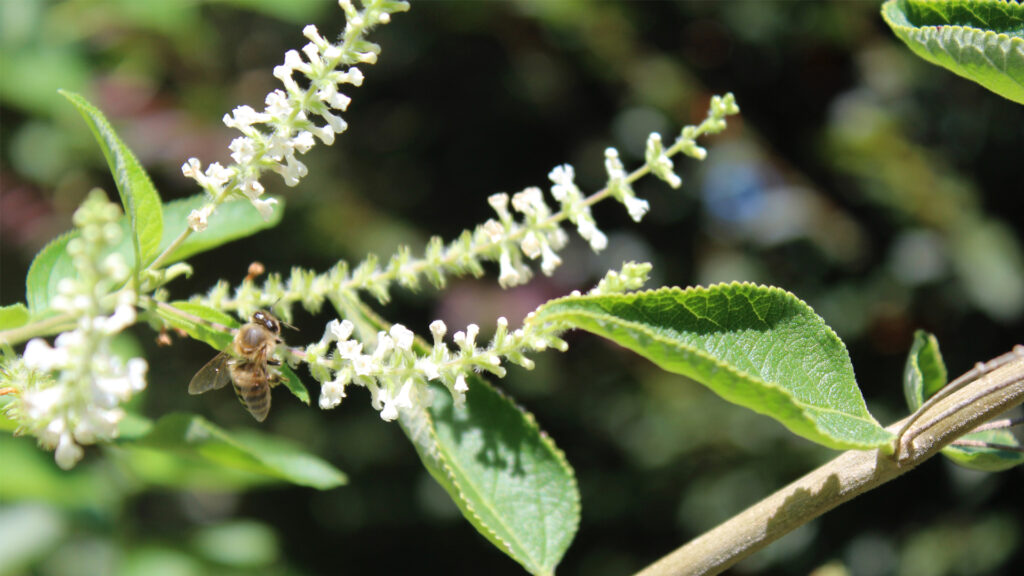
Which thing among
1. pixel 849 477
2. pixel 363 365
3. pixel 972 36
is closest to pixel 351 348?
pixel 363 365

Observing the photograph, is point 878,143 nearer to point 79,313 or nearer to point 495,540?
point 495,540

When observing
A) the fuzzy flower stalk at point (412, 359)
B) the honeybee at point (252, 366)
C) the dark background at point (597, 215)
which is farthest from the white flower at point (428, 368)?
the dark background at point (597, 215)

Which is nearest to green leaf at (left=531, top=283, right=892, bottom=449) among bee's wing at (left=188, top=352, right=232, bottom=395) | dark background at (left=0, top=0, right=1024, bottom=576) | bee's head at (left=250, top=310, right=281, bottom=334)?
bee's head at (left=250, top=310, right=281, bottom=334)

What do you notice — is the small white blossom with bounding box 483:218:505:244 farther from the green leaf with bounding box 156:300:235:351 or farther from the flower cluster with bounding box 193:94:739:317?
the green leaf with bounding box 156:300:235:351

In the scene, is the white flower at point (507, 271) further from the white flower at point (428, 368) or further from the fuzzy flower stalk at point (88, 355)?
the fuzzy flower stalk at point (88, 355)

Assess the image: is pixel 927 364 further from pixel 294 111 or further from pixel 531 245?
pixel 294 111

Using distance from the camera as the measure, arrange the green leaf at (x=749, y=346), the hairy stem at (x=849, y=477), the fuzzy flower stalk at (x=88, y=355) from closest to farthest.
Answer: the fuzzy flower stalk at (x=88, y=355)
the green leaf at (x=749, y=346)
the hairy stem at (x=849, y=477)
